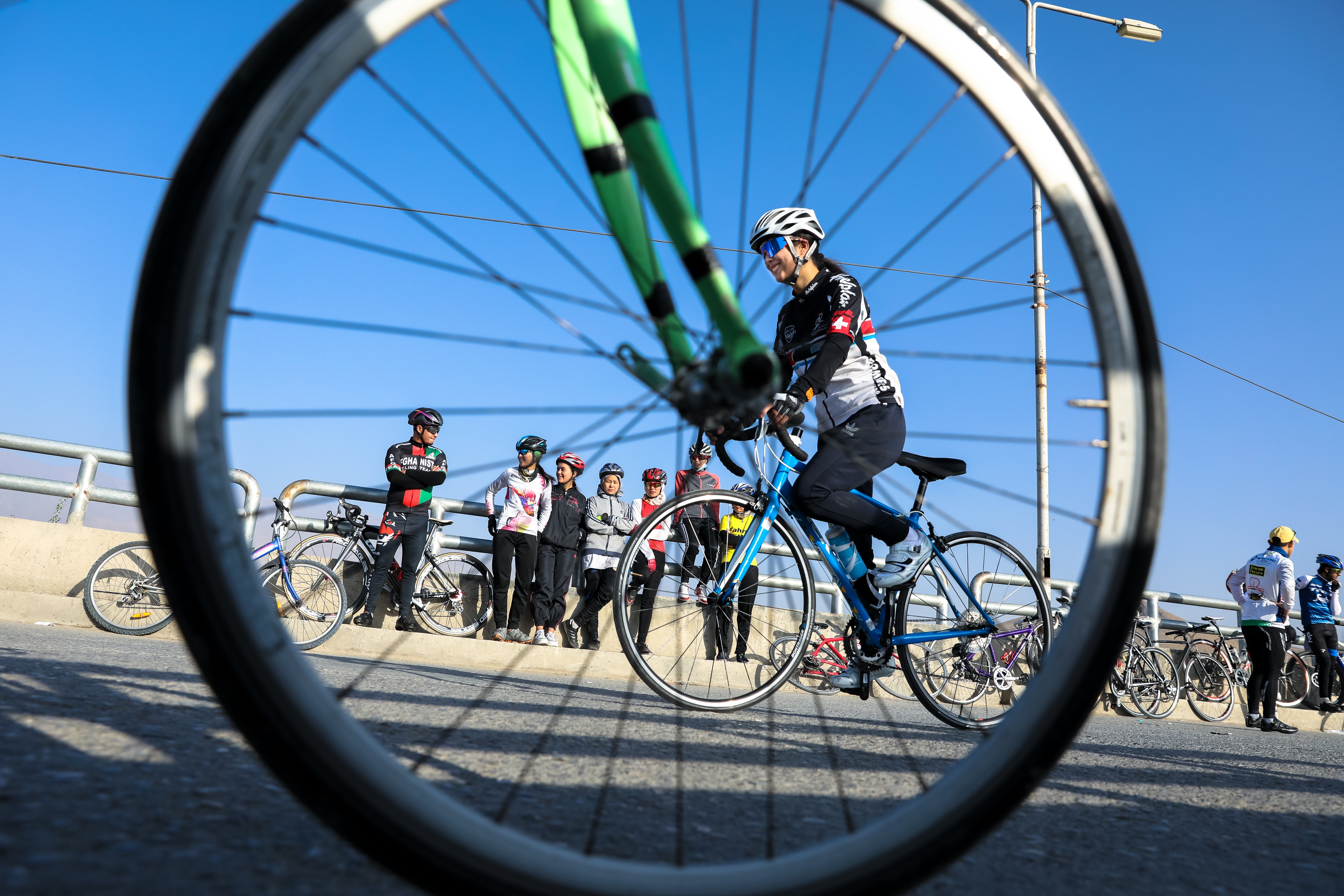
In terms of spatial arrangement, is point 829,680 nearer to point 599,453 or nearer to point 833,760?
point 833,760

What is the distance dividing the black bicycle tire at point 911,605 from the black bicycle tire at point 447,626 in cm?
490

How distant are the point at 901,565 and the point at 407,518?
5.28 metres

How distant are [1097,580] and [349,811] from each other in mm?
904

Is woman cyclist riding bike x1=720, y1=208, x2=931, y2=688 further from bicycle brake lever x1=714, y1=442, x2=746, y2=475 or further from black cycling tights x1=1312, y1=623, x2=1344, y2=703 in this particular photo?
black cycling tights x1=1312, y1=623, x2=1344, y2=703

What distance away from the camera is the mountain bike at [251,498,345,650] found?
6.49 meters

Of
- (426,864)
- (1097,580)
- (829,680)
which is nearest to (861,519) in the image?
(829,680)

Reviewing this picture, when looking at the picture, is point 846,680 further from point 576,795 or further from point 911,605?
point 576,795

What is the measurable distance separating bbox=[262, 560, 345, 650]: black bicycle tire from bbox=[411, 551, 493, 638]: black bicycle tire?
0.72 m

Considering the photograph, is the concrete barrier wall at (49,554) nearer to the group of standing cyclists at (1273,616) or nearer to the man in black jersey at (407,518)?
the man in black jersey at (407,518)

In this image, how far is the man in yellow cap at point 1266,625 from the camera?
7.78 metres

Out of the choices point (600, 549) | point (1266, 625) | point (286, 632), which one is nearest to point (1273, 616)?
point (1266, 625)

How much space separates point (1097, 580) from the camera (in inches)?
40.6

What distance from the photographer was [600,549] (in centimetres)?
735

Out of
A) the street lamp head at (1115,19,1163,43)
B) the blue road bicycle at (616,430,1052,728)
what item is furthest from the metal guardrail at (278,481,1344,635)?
the street lamp head at (1115,19,1163,43)
